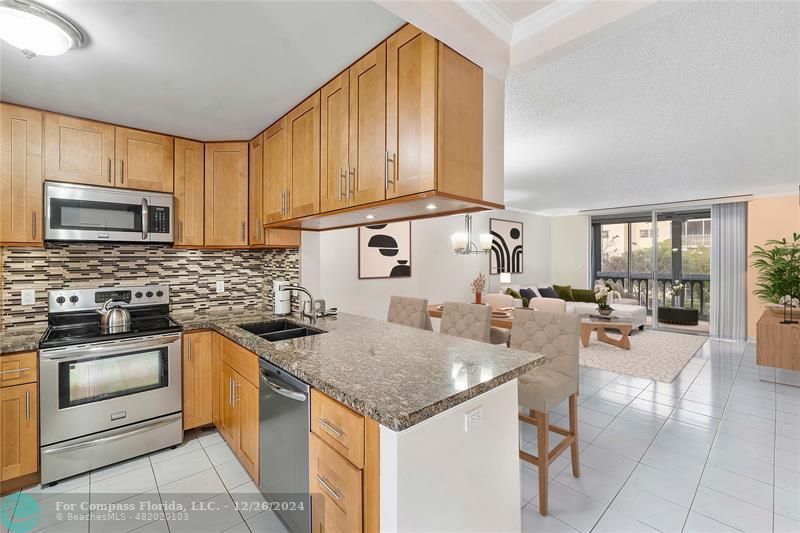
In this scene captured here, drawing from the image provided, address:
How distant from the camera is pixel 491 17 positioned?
154 cm

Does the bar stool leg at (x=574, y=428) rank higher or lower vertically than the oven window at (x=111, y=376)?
lower

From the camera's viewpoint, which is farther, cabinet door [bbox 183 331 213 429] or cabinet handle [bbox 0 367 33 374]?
cabinet door [bbox 183 331 213 429]

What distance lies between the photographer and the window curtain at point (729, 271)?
5.95 meters

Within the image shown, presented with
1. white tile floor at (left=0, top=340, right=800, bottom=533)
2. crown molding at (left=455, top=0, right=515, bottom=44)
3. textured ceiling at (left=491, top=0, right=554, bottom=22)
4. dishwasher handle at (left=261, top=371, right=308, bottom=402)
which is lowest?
white tile floor at (left=0, top=340, right=800, bottom=533)

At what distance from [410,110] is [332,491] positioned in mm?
1559

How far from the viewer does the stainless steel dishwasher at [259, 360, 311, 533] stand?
1531 mm

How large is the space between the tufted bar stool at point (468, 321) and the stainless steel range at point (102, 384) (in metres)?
1.99

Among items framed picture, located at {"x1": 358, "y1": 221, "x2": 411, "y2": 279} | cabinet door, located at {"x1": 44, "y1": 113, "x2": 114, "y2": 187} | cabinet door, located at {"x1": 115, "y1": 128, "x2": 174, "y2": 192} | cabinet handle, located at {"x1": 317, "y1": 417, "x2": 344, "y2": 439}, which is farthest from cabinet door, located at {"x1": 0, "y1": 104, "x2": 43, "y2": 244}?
framed picture, located at {"x1": 358, "y1": 221, "x2": 411, "y2": 279}

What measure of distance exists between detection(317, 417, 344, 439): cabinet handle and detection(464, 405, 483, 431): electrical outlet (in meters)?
0.46

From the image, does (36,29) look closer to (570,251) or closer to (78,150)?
(78,150)

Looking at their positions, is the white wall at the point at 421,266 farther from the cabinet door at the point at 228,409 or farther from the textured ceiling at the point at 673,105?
the textured ceiling at the point at 673,105

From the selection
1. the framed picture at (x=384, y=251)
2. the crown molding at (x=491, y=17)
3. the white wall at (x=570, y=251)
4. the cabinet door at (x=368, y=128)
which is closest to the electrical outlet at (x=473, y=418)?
the cabinet door at (x=368, y=128)

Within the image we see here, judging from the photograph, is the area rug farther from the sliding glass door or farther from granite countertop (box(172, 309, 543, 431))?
granite countertop (box(172, 309, 543, 431))

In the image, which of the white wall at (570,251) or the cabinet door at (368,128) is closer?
the cabinet door at (368,128)
